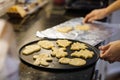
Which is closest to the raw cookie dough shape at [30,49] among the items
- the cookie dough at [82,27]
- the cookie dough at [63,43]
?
the cookie dough at [63,43]

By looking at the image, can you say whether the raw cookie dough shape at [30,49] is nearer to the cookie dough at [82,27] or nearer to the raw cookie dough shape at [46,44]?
the raw cookie dough shape at [46,44]

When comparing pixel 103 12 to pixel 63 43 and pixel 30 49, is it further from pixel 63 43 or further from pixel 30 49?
pixel 30 49

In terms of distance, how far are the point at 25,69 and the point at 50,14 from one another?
0.94 m

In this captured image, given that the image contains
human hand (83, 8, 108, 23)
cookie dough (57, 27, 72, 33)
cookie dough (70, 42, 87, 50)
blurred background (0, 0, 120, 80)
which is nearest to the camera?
cookie dough (70, 42, 87, 50)

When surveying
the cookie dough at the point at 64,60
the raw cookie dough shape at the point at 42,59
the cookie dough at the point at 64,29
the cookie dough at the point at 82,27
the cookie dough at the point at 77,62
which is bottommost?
the cookie dough at the point at 82,27

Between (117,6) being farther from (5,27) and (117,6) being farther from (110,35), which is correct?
(5,27)

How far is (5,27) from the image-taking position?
2.58ft

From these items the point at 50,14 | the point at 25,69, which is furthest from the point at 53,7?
the point at 25,69

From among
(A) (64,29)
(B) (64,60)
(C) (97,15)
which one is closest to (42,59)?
(B) (64,60)

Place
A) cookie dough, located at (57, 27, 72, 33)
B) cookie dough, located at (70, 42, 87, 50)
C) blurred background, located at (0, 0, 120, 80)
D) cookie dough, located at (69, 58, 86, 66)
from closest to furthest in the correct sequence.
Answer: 1. cookie dough, located at (69, 58, 86, 66)
2. cookie dough, located at (70, 42, 87, 50)
3. blurred background, located at (0, 0, 120, 80)
4. cookie dough, located at (57, 27, 72, 33)

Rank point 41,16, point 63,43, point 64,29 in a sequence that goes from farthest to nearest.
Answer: point 41,16
point 64,29
point 63,43

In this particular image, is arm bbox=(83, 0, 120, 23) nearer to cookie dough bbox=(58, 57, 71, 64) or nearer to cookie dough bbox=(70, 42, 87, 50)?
cookie dough bbox=(70, 42, 87, 50)

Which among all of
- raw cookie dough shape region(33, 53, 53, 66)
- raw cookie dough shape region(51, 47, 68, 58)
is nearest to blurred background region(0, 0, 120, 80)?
raw cookie dough shape region(33, 53, 53, 66)

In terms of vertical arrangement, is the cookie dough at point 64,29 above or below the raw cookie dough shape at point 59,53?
below
